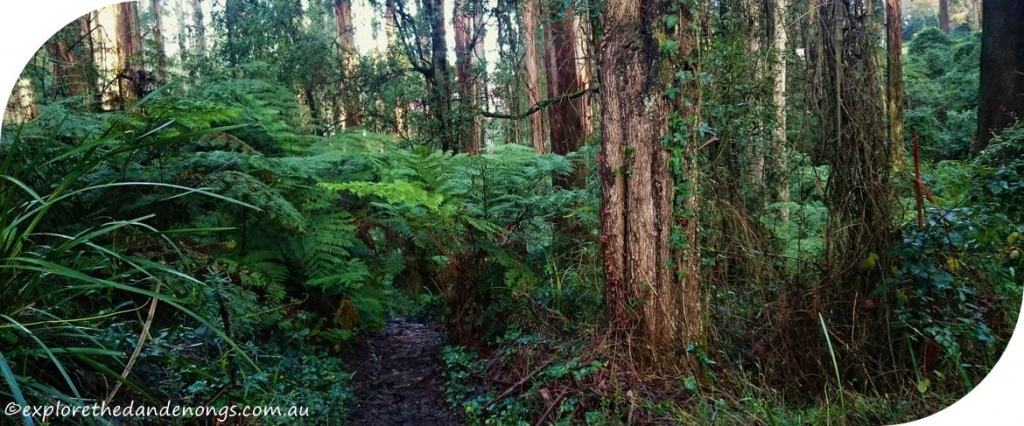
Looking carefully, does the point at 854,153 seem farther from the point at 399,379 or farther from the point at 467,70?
the point at 467,70

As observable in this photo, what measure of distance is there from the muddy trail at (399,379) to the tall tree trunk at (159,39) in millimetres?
3009

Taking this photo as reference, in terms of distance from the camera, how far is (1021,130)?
8.10 ft

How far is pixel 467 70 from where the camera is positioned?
8.59 m

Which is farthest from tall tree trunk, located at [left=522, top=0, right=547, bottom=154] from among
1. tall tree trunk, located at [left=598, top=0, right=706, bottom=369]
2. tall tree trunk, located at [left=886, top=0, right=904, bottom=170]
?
tall tree trunk, located at [left=886, top=0, right=904, bottom=170]

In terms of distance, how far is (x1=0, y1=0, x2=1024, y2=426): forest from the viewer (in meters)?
2.43

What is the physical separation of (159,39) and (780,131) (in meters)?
6.73

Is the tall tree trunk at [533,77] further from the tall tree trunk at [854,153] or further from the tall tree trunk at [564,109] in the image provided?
the tall tree trunk at [854,153]

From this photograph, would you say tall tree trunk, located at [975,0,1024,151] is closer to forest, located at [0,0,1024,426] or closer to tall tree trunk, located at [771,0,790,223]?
forest, located at [0,0,1024,426]

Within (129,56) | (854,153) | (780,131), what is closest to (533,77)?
(129,56)

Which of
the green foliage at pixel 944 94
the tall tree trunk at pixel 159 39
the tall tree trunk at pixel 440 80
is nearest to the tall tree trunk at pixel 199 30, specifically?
the tall tree trunk at pixel 159 39

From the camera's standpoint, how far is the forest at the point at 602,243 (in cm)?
243

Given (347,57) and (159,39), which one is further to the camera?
(347,57)

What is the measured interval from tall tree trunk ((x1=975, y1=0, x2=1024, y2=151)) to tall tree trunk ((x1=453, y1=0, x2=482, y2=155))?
497 centimetres

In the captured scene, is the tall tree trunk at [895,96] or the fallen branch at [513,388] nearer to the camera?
the tall tree trunk at [895,96]
